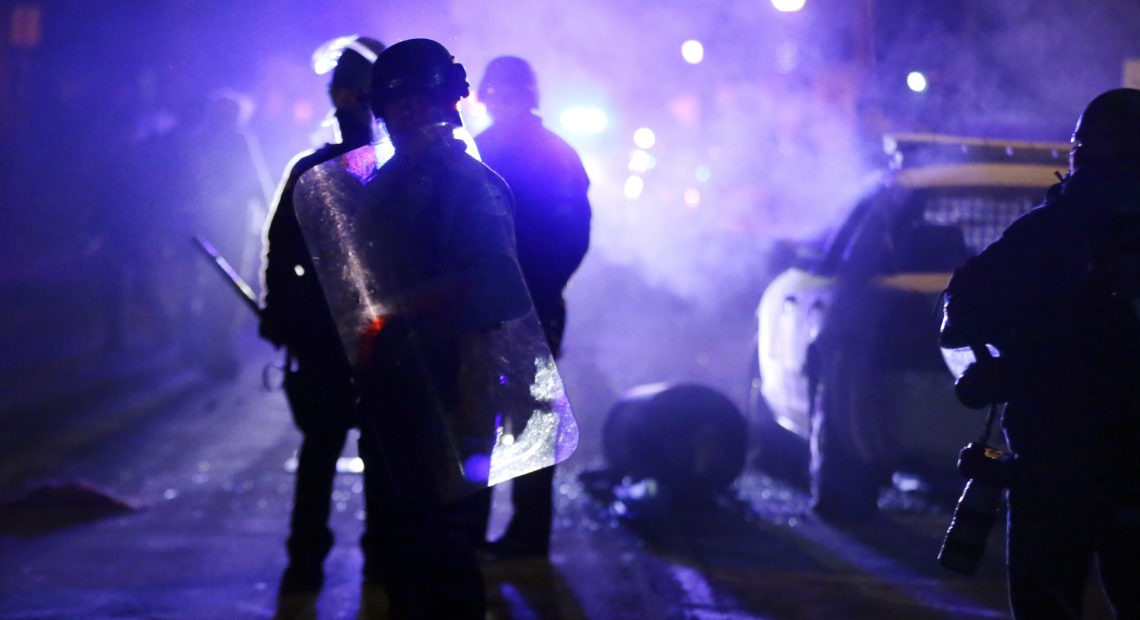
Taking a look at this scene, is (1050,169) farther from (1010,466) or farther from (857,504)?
(1010,466)

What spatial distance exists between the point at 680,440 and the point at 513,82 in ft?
7.93

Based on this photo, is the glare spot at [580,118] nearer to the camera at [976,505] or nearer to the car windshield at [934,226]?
the car windshield at [934,226]

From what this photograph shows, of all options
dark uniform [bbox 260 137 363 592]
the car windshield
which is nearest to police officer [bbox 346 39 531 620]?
dark uniform [bbox 260 137 363 592]

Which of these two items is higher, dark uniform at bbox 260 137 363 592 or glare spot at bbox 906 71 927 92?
glare spot at bbox 906 71 927 92

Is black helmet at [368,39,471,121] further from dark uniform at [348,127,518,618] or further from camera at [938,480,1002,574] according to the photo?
camera at [938,480,1002,574]

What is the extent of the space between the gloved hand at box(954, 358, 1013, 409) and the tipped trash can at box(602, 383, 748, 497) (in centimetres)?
357

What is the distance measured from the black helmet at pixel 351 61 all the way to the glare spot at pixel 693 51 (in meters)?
20.6

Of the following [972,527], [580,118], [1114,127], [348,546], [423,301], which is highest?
[580,118]

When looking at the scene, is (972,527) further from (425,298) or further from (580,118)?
(580,118)

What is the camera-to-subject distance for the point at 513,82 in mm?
5188

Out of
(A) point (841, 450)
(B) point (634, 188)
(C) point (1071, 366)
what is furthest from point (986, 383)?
(B) point (634, 188)

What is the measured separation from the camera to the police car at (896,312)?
581 cm

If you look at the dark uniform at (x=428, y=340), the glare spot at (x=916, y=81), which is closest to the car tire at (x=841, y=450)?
the dark uniform at (x=428, y=340)

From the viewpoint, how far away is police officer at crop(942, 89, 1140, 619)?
3188 mm
